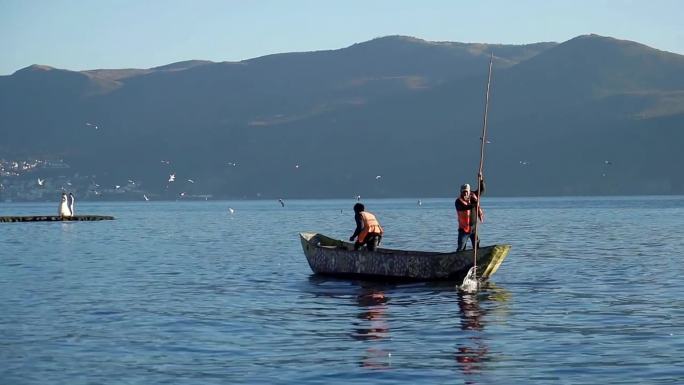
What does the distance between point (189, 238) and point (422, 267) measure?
4155 cm

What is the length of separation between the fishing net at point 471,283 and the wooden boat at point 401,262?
0.42m

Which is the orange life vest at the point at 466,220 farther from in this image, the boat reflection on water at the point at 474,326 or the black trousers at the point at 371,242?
the black trousers at the point at 371,242

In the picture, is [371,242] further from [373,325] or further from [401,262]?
[373,325]

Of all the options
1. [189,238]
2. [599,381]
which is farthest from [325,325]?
[189,238]

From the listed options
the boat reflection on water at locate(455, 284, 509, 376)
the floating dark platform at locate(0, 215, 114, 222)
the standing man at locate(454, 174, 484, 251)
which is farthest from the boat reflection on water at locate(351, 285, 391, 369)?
the floating dark platform at locate(0, 215, 114, 222)

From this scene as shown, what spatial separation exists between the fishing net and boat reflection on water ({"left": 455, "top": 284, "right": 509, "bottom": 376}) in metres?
0.30

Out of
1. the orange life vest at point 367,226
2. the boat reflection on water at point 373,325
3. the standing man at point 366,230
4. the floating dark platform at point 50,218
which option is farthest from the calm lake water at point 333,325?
the floating dark platform at point 50,218

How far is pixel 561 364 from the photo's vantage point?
762 inches

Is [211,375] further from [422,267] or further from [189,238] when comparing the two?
[189,238]

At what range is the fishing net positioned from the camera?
105ft

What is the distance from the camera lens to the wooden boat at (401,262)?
33.0 m

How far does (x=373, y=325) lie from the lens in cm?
2481

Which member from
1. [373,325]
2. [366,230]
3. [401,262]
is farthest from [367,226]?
[373,325]

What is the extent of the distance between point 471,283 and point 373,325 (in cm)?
803
